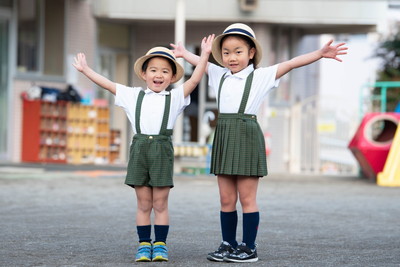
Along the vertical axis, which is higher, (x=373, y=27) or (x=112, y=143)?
(x=373, y=27)

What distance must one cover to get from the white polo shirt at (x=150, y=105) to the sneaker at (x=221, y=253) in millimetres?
887

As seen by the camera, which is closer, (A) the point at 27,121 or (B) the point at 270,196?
(B) the point at 270,196

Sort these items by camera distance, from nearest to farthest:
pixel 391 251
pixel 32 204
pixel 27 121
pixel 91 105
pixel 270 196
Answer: pixel 391 251, pixel 32 204, pixel 270 196, pixel 27 121, pixel 91 105

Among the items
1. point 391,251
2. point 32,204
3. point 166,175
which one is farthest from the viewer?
point 32,204

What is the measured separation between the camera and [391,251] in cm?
714

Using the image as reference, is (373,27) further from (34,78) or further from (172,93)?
(172,93)

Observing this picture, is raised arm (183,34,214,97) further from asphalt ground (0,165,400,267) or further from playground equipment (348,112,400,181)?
playground equipment (348,112,400,181)

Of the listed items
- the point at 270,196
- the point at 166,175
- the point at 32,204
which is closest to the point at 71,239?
the point at 166,175

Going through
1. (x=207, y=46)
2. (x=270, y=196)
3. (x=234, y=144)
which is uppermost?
(x=207, y=46)

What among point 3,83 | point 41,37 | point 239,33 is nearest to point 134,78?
point 41,37

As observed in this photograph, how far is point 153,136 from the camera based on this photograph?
667 cm

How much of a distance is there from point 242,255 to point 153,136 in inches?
39.2

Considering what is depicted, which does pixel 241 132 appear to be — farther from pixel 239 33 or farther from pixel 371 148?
pixel 371 148

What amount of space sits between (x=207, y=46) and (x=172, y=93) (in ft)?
1.32
